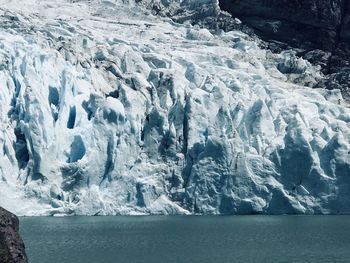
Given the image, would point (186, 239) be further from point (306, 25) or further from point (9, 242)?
point (306, 25)

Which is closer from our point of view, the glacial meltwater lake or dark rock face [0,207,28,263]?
dark rock face [0,207,28,263]

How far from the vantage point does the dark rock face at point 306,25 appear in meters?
67.2

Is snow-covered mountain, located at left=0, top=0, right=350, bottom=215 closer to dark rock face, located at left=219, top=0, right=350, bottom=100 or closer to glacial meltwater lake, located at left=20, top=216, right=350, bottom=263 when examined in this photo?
glacial meltwater lake, located at left=20, top=216, right=350, bottom=263

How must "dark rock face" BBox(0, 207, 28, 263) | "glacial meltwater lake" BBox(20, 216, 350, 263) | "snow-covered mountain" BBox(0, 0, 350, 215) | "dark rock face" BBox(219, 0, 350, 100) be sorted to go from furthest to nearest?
"dark rock face" BBox(219, 0, 350, 100) → "snow-covered mountain" BBox(0, 0, 350, 215) → "glacial meltwater lake" BBox(20, 216, 350, 263) → "dark rock face" BBox(0, 207, 28, 263)

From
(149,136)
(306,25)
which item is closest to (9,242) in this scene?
(149,136)

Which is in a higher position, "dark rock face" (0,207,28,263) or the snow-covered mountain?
"dark rock face" (0,207,28,263)

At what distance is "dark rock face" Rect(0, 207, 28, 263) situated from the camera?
17094mm

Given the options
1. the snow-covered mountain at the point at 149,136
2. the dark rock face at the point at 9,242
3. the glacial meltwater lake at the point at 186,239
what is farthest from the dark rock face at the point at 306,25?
the dark rock face at the point at 9,242

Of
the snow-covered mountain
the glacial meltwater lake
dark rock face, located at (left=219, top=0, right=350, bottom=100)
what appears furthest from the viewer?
dark rock face, located at (left=219, top=0, right=350, bottom=100)

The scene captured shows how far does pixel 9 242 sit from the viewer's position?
17.3 meters

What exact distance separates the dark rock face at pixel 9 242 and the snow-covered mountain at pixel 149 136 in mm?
28116

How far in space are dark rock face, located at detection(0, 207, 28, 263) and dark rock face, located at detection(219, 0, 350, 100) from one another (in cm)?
5074

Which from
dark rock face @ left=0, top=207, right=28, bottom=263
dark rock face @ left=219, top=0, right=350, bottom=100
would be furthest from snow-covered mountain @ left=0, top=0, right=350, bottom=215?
dark rock face @ left=0, top=207, right=28, bottom=263

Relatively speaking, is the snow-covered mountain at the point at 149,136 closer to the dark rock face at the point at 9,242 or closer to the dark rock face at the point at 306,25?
the dark rock face at the point at 306,25
